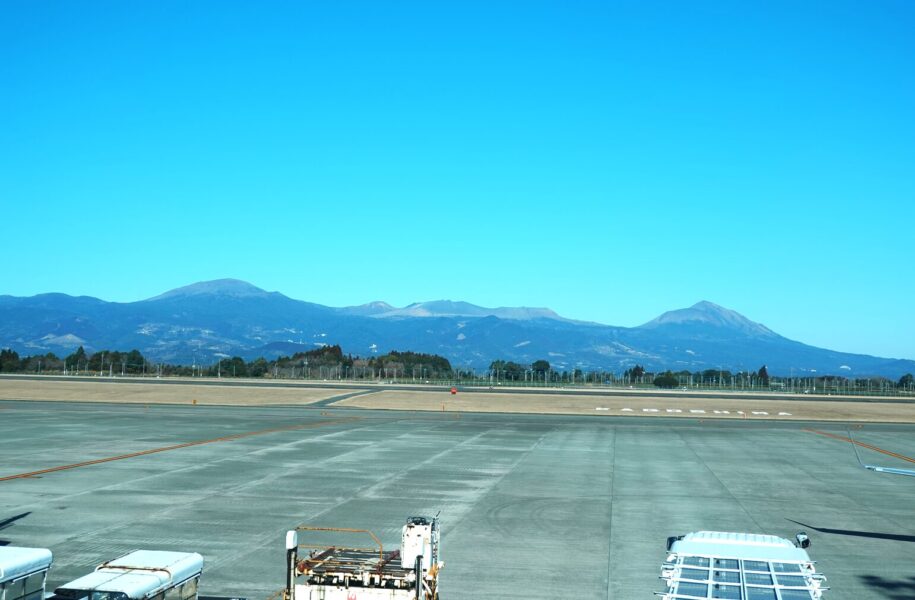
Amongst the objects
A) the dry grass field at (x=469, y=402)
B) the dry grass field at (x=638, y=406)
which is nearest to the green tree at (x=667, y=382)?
the dry grass field at (x=469, y=402)

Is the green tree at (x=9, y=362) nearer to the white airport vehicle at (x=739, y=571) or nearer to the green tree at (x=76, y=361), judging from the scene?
the green tree at (x=76, y=361)

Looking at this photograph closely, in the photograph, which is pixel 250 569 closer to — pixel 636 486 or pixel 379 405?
pixel 636 486

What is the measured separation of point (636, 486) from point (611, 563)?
13332 mm

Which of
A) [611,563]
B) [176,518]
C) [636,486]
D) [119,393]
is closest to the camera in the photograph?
[611,563]

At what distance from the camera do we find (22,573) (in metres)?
12.3

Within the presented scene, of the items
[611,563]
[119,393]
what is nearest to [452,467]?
[611,563]

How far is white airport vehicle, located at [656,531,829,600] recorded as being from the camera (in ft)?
36.1

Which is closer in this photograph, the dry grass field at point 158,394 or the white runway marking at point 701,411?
the white runway marking at point 701,411

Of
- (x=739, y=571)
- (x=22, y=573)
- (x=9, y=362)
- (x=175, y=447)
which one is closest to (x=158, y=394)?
(x=175, y=447)

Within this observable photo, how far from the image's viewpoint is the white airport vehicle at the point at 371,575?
11.9 m

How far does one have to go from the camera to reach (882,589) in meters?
19.2

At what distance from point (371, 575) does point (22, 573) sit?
528 centimetres

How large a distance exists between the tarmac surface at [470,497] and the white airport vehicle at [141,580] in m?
5.46

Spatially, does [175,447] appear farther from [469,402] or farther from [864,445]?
[469,402]
